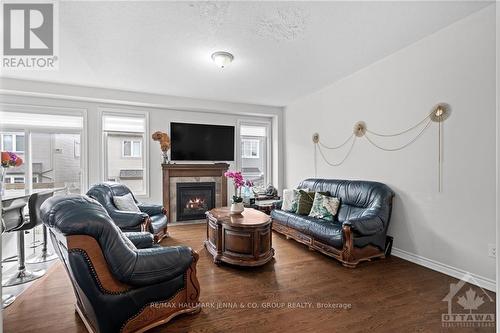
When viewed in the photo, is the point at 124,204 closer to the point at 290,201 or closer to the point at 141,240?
the point at 141,240

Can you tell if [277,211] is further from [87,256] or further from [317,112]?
[87,256]

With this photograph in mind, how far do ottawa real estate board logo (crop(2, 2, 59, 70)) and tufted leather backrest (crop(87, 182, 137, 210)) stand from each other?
74.8 inches

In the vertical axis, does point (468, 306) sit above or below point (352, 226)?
below

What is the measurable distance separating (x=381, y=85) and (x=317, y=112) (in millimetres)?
1470

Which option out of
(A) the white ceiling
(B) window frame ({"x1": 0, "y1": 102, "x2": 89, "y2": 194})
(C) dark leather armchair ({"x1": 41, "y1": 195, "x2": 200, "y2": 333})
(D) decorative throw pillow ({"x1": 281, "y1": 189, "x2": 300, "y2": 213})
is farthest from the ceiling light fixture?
(B) window frame ({"x1": 0, "y1": 102, "x2": 89, "y2": 194})

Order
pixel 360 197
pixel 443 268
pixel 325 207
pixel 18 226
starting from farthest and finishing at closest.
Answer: pixel 325 207 < pixel 360 197 < pixel 443 268 < pixel 18 226

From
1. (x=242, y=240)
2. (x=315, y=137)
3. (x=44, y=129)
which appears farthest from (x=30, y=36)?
(x=315, y=137)

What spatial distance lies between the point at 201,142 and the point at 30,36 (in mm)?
3244

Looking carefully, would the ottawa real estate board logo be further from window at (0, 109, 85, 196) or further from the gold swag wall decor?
the gold swag wall decor

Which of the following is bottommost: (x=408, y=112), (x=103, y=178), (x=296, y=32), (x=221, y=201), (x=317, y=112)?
(x=221, y=201)

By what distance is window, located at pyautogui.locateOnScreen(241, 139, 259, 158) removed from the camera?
6.10 m

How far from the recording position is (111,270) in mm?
1637

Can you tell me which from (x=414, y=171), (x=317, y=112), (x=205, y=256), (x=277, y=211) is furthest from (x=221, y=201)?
(x=414, y=171)

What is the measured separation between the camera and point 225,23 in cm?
257
